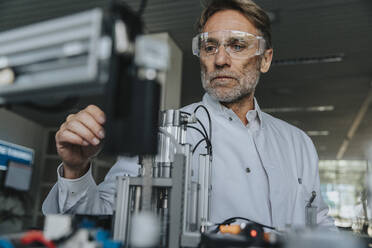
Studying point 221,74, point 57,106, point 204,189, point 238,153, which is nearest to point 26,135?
point 221,74

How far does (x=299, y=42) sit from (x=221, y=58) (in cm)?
296

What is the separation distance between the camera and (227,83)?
152cm

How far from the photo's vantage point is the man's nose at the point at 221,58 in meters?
1.46

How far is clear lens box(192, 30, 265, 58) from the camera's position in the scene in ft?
4.71

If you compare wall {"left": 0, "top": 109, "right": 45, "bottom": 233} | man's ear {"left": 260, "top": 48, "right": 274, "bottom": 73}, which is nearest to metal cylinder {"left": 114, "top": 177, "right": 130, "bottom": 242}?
man's ear {"left": 260, "top": 48, "right": 274, "bottom": 73}

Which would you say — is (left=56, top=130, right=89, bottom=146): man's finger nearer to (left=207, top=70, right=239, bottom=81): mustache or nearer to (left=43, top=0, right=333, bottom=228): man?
(left=43, top=0, right=333, bottom=228): man

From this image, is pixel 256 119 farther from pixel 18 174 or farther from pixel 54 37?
pixel 18 174

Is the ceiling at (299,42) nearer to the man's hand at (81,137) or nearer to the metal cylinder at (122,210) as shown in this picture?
the man's hand at (81,137)

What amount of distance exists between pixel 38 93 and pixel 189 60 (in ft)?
13.6

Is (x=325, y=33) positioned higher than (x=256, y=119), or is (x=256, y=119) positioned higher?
(x=325, y=33)

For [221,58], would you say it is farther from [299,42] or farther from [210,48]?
[299,42]

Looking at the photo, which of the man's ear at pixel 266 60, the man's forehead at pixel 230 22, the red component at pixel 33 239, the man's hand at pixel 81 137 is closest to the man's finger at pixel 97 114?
the man's hand at pixel 81 137

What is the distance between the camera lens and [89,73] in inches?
19.9

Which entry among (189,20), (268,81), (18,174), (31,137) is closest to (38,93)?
(189,20)
